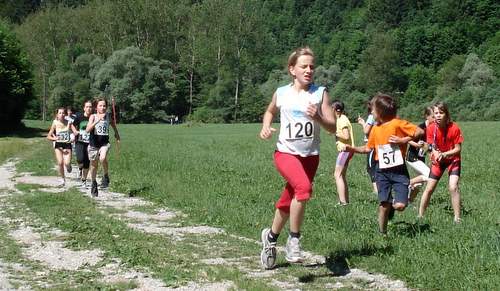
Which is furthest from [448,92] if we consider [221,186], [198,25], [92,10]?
[221,186]

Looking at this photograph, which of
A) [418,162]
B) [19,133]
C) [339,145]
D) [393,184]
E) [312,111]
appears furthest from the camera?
[19,133]

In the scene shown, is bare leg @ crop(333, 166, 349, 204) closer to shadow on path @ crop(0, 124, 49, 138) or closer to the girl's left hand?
the girl's left hand

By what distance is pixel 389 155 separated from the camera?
8.41m

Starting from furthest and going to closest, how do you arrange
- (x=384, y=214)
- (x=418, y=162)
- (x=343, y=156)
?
(x=343, y=156) → (x=418, y=162) → (x=384, y=214)

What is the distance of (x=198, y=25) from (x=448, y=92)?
35.9 m

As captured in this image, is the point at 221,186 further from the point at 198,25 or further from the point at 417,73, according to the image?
the point at 417,73

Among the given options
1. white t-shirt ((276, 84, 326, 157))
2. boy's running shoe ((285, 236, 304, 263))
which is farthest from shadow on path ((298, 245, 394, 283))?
white t-shirt ((276, 84, 326, 157))

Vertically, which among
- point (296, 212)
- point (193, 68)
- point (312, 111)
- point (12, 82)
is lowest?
point (296, 212)

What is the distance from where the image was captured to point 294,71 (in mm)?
6898

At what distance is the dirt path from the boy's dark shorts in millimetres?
1297

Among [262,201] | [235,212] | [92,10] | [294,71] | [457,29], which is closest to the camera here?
[294,71]

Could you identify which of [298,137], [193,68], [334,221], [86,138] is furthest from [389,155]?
[193,68]

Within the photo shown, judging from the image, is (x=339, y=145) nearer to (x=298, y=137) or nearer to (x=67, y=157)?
(x=298, y=137)

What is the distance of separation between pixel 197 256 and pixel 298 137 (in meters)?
2.05
